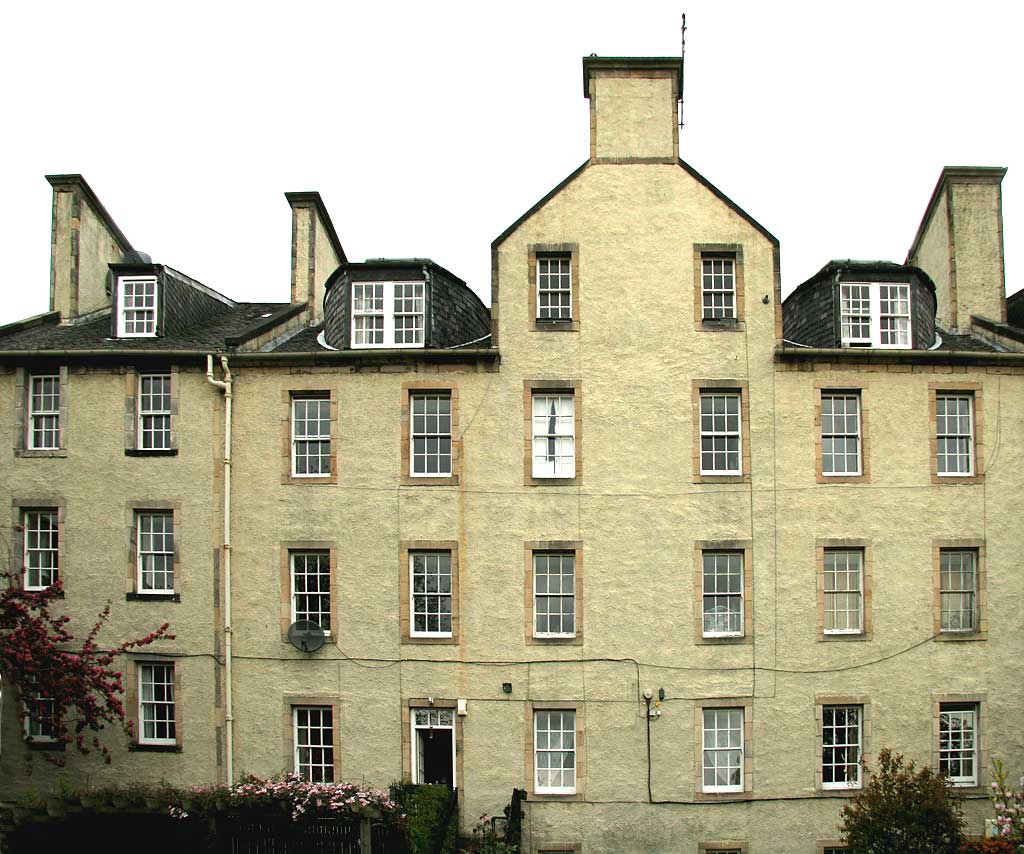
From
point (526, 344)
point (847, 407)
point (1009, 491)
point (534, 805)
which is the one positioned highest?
point (526, 344)

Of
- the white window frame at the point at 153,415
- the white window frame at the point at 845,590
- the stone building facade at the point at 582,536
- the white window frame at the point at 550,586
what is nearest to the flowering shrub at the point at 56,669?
the stone building facade at the point at 582,536

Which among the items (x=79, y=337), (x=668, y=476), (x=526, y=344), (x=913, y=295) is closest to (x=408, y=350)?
(x=526, y=344)

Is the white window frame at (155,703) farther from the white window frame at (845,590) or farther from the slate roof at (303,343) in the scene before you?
the white window frame at (845,590)

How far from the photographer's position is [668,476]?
25.3 meters

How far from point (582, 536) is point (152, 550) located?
10.4 metres

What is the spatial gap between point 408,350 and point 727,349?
7723 mm

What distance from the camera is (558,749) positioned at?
24.9 m

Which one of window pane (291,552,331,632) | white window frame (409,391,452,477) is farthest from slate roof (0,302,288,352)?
window pane (291,552,331,632)

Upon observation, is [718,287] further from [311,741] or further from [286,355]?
[311,741]

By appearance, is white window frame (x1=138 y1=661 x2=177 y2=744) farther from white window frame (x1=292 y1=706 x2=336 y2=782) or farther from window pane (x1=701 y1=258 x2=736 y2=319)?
window pane (x1=701 y1=258 x2=736 y2=319)

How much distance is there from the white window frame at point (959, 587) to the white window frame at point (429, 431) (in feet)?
39.9

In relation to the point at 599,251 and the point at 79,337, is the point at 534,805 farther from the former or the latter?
the point at 79,337

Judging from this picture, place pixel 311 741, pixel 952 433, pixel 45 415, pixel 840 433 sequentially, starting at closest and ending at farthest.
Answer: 1. pixel 311 741
2. pixel 840 433
3. pixel 952 433
4. pixel 45 415

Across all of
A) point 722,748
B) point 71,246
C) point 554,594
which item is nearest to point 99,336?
point 71,246
